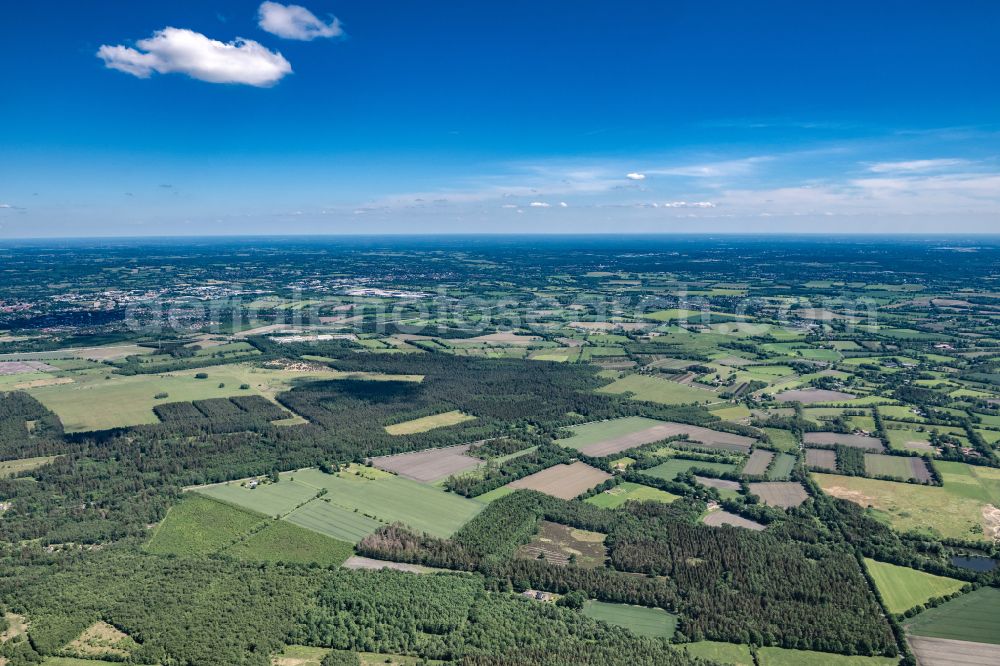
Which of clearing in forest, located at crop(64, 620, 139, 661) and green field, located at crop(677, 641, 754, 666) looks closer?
clearing in forest, located at crop(64, 620, 139, 661)

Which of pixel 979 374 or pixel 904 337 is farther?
pixel 904 337

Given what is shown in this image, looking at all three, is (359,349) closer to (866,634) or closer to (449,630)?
(449,630)

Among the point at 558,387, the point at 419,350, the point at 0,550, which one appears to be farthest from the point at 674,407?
the point at 0,550

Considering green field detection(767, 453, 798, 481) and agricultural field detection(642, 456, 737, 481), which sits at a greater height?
green field detection(767, 453, 798, 481)

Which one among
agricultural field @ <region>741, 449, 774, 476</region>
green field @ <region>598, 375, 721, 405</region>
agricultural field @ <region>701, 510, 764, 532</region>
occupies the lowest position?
agricultural field @ <region>701, 510, 764, 532</region>

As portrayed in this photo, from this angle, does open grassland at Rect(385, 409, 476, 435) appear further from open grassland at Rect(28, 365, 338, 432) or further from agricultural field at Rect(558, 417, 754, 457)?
open grassland at Rect(28, 365, 338, 432)

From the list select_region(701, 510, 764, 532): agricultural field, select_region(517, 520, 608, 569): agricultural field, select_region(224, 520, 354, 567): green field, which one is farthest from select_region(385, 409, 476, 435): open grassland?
select_region(701, 510, 764, 532): agricultural field
